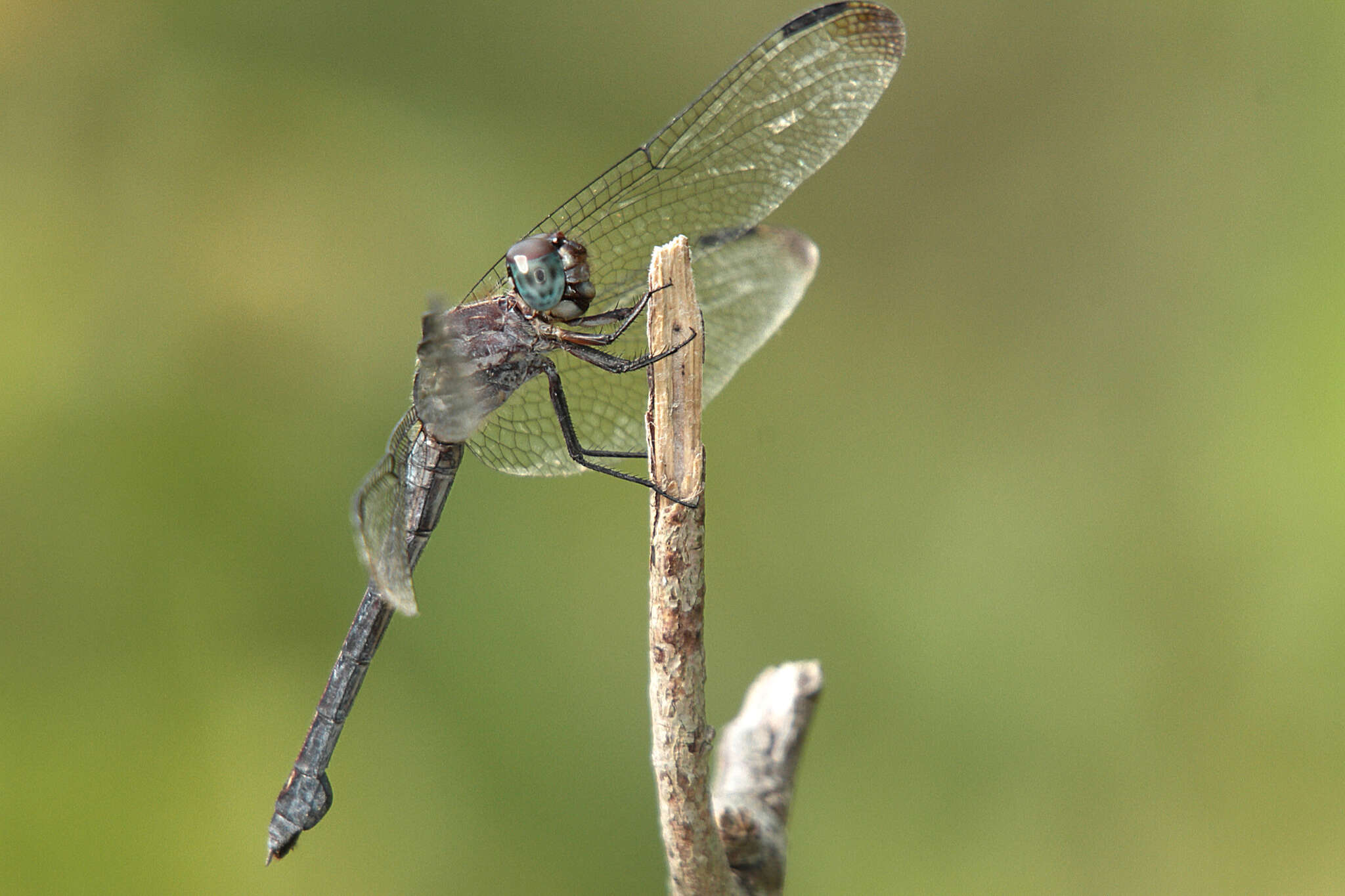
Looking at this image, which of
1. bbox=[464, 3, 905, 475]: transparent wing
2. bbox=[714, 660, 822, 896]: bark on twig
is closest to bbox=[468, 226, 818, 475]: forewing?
bbox=[464, 3, 905, 475]: transparent wing

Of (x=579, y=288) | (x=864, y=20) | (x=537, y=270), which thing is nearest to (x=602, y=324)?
(x=579, y=288)

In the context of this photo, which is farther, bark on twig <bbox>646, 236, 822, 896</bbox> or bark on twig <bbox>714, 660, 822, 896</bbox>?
bark on twig <bbox>714, 660, 822, 896</bbox>

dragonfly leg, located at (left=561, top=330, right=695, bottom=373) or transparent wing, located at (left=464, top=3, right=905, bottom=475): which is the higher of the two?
transparent wing, located at (left=464, top=3, right=905, bottom=475)

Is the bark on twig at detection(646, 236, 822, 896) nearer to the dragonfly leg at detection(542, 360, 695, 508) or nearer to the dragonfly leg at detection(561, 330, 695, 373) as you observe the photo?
the dragonfly leg at detection(561, 330, 695, 373)

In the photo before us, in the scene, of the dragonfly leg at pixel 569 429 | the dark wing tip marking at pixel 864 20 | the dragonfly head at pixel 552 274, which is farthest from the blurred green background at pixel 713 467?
the dark wing tip marking at pixel 864 20

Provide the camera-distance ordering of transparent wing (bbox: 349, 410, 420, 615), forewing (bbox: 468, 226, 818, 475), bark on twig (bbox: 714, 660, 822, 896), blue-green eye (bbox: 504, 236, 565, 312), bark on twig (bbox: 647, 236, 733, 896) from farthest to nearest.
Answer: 1. forewing (bbox: 468, 226, 818, 475)
2. blue-green eye (bbox: 504, 236, 565, 312)
3. transparent wing (bbox: 349, 410, 420, 615)
4. bark on twig (bbox: 714, 660, 822, 896)
5. bark on twig (bbox: 647, 236, 733, 896)

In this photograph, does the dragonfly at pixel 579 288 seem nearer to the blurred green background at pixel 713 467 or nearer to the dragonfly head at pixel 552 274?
the dragonfly head at pixel 552 274
